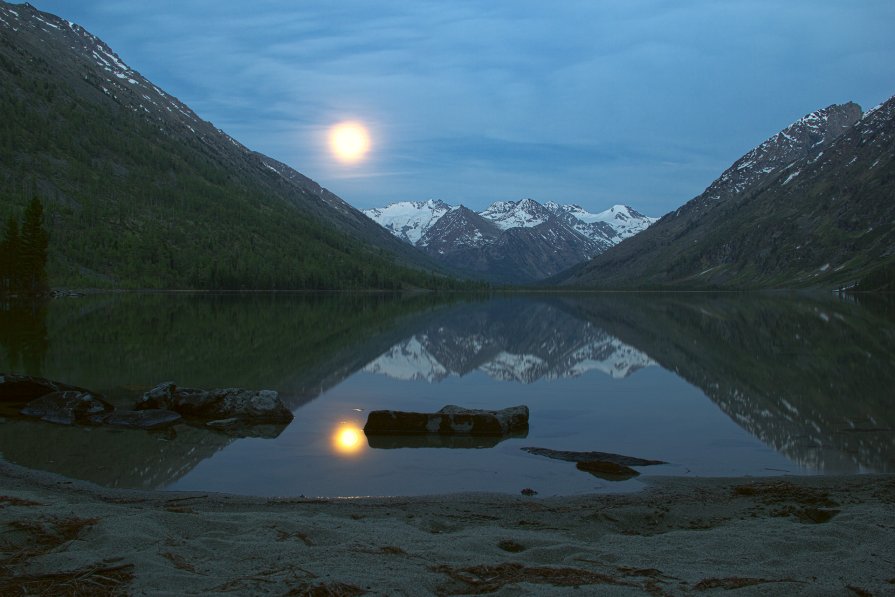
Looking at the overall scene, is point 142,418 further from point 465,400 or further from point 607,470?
point 607,470

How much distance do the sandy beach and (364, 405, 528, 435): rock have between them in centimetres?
810

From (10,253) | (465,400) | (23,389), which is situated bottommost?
(465,400)

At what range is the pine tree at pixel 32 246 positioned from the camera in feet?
406

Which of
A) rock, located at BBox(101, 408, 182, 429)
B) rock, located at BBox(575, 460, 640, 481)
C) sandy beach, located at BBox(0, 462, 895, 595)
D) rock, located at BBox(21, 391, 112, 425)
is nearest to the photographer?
sandy beach, located at BBox(0, 462, 895, 595)

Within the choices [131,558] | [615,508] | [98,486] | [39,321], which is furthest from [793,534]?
[39,321]

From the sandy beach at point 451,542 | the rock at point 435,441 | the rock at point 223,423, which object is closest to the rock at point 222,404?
the rock at point 223,423

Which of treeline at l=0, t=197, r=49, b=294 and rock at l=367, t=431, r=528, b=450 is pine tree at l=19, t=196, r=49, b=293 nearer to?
treeline at l=0, t=197, r=49, b=294

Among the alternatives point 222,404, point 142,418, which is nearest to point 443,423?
point 222,404

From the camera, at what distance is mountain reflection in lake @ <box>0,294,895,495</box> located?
20.2m

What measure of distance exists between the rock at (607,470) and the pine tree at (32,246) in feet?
423

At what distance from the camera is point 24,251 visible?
124312 millimetres

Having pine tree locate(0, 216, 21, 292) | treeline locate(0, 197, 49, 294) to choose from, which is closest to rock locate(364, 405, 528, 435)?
treeline locate(0, 197, 49, 294)

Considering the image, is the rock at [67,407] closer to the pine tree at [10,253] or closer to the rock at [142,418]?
the rock at [142,418]

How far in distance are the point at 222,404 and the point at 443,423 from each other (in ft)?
29.1
